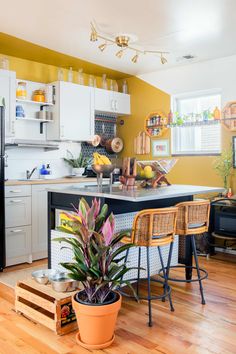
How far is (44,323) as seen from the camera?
100 inches

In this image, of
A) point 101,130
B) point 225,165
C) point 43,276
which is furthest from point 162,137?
point 43,276

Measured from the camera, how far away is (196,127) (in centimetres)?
521

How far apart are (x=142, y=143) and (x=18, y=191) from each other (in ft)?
7.69

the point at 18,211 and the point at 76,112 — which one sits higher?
the point at 76,112

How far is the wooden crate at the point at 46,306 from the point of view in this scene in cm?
247

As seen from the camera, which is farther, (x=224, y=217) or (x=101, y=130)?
(x=101, y=130)

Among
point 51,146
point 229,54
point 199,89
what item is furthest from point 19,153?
point 229,54

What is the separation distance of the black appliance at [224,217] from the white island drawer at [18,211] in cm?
230

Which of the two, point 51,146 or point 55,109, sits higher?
point 55,109

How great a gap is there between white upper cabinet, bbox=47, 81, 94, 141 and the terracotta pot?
10.1 feet

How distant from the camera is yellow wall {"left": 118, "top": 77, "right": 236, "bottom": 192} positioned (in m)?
4.92

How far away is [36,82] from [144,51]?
5.32 ft

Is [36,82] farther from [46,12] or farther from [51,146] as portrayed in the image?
[46,12]

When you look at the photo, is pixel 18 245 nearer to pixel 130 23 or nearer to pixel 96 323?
pixel 96 323
